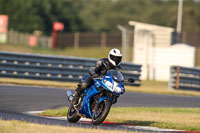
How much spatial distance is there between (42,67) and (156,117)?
10573 mm

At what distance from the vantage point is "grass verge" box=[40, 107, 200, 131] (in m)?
11.6

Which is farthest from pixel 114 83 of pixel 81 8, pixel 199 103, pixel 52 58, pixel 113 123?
pixel 81 8

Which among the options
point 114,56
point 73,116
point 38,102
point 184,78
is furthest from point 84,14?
point 114,56

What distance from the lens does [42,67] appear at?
75.4 feet

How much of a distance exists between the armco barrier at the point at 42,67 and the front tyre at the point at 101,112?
12324 millimetres

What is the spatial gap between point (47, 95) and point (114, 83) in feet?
24.4

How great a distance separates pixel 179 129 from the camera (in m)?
11.1

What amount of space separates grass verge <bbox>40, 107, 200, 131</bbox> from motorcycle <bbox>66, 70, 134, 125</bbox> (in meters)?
1.30

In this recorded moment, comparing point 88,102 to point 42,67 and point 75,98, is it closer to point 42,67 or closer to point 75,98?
point 75,98

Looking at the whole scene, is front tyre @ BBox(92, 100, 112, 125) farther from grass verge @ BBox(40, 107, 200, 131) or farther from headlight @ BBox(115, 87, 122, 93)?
grass verge @ BBox(40, 107, 200, 131)

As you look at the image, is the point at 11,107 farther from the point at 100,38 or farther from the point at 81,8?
the point at 81,8

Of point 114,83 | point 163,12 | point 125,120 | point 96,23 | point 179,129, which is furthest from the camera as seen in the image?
point 96,23

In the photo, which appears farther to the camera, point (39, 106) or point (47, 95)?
point (47, 95)

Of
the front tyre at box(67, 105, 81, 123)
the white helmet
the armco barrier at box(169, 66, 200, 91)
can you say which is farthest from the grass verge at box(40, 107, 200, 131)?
the armco barrier at box(169, 66, 200, 91)
